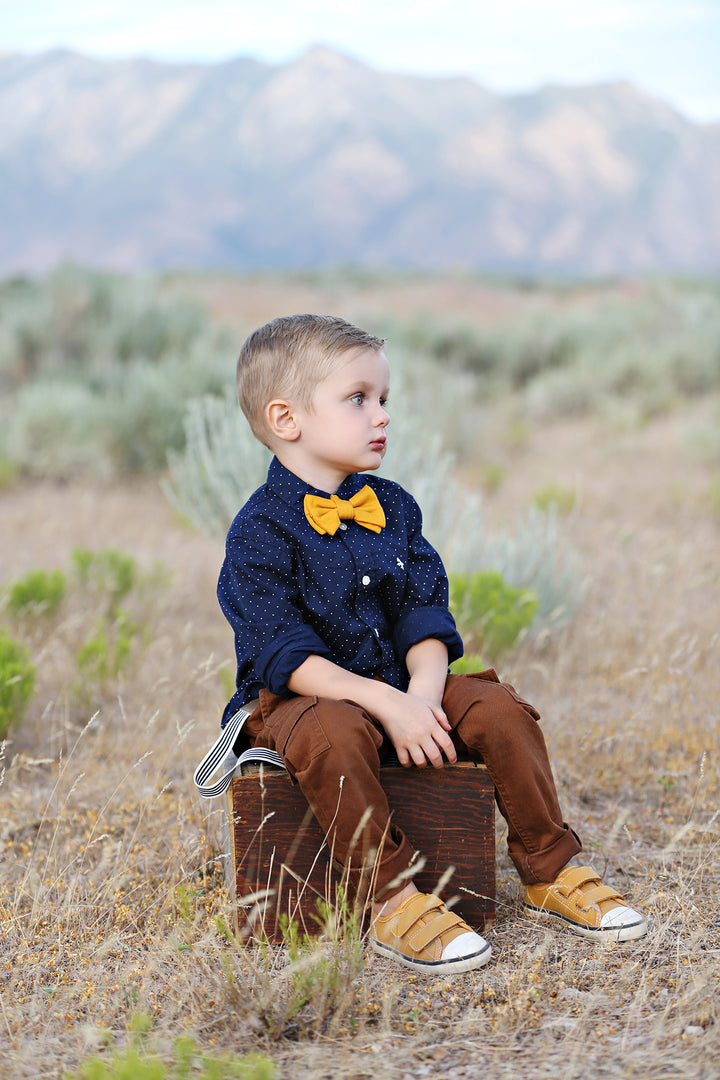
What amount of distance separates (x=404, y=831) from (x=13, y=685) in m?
1.58

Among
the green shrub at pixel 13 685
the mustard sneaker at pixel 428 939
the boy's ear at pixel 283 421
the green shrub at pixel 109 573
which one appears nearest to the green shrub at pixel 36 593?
the green shrub at pixel 109 573

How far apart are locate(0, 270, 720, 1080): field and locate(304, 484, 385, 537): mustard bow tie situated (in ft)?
2.62

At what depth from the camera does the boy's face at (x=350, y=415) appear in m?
2.27

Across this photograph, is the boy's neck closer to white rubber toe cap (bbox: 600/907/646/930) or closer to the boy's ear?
the boy's ear

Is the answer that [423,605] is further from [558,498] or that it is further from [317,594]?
[558,498]

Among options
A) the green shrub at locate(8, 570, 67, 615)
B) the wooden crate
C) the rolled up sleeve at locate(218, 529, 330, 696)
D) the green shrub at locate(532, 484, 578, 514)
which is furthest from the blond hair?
the green shrub at locate(532, 484, 578, 514)

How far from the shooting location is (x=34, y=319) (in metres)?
11.4

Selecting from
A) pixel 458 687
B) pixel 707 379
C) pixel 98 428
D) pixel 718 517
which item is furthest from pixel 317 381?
pixel 707 379

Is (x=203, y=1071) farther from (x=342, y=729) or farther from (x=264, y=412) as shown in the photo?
(x=264, y=412)

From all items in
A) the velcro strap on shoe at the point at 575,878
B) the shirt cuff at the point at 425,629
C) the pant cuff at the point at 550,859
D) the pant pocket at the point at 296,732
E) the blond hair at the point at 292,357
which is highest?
the blond hair at the point at 292,357

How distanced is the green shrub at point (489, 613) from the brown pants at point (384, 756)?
1.55m

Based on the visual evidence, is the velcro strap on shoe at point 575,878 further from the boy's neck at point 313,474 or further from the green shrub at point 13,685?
the green shrub at point 13,685

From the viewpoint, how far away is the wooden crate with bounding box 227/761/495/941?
2211mm

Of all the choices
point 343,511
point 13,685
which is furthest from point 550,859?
point 13,685
